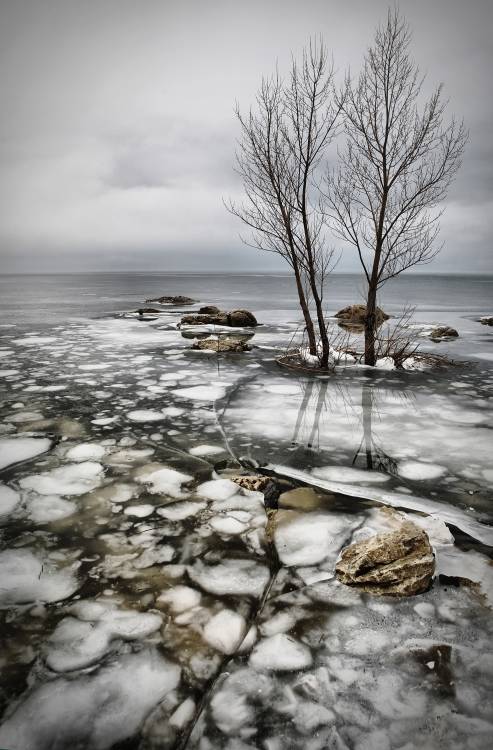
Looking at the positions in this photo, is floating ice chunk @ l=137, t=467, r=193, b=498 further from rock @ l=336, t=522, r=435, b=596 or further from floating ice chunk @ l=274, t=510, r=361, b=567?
rock @ l=336, t=522, r=435, b=596

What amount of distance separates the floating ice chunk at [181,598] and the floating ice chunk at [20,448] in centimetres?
195

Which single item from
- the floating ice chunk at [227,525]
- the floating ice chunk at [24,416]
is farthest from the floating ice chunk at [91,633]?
the floating ice chunk at [24,416]

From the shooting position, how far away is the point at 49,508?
8.35ft

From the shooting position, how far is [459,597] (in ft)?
6.07

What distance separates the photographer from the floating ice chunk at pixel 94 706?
4.18ft

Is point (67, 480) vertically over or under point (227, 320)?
under

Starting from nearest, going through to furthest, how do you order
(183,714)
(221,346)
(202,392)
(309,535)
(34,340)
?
(183,714) → (309,535) → (202,392) → (221,346) → (34,340)

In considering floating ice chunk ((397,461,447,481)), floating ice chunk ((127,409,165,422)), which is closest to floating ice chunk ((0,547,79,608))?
floating ice chunk ((127,409,165,422))

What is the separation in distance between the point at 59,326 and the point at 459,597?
41.7 feet

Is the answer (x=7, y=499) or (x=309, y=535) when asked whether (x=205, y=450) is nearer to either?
(x=309, y=535)

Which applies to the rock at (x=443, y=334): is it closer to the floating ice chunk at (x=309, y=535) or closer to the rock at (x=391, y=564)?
the floating ice chunk at (x=309, y=535)

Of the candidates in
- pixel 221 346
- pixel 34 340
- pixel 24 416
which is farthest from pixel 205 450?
pixel 34 340

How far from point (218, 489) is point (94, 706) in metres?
1.51

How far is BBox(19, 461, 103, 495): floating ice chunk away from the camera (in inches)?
108
